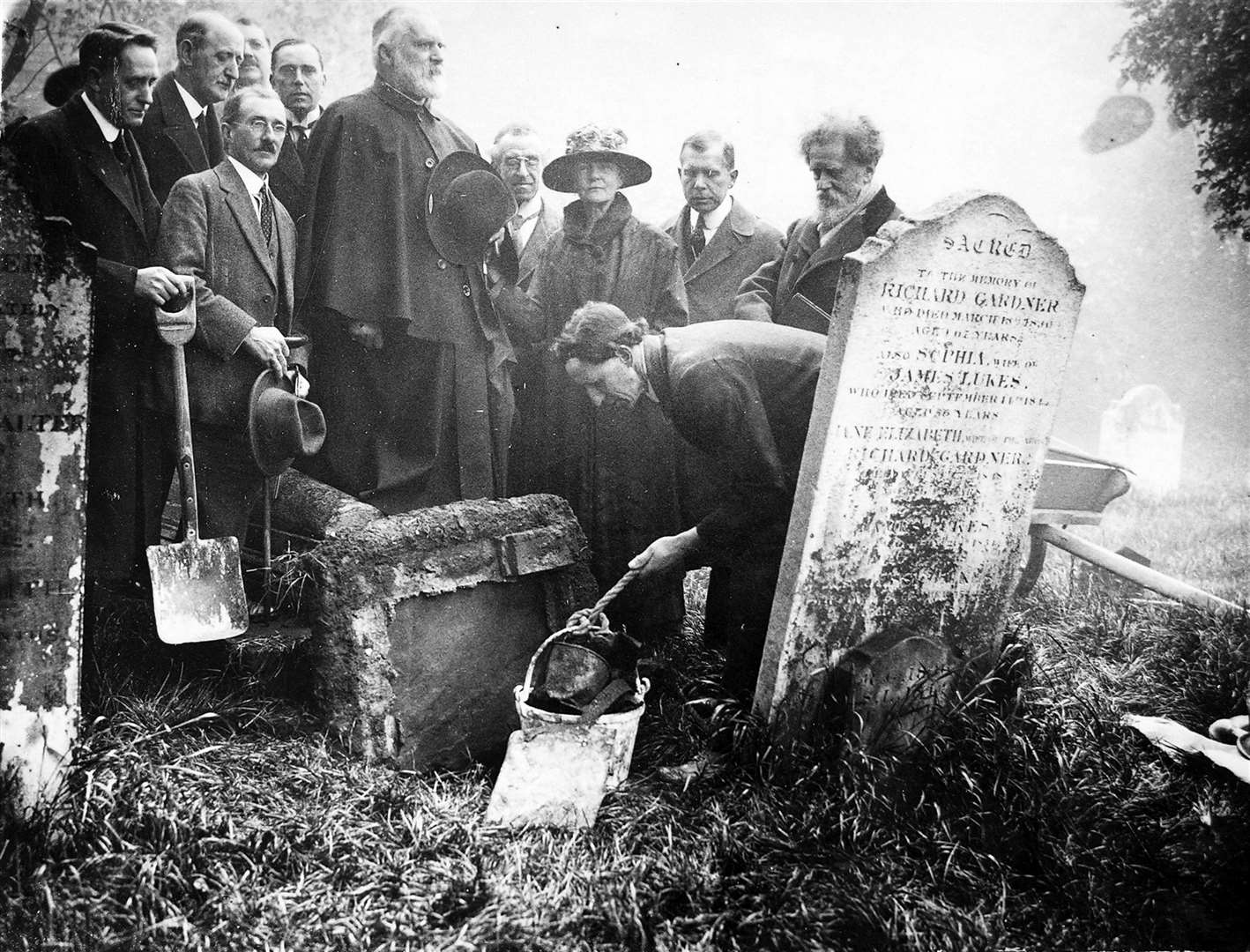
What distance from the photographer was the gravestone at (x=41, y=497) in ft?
8.90

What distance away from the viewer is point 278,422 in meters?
3.59

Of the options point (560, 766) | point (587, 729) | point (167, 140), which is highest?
point (167, 140)

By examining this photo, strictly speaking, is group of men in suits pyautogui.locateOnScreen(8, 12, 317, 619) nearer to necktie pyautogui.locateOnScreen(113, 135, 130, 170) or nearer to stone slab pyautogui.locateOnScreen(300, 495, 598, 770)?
necktie pyautogui.locateOnScreen(113, 135, 130, 170)

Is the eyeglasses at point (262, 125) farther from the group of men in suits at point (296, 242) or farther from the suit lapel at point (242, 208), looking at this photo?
the suit lapel at point (242, 208)

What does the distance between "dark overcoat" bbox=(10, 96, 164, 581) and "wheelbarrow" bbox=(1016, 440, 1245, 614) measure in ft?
14.7

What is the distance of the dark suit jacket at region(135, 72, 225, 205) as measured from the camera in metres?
3.31

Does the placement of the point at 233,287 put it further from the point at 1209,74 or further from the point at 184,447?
the point at 1209,74

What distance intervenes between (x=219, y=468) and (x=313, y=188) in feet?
4.19

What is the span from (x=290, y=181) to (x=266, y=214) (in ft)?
0.70

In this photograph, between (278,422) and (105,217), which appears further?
(278,422)

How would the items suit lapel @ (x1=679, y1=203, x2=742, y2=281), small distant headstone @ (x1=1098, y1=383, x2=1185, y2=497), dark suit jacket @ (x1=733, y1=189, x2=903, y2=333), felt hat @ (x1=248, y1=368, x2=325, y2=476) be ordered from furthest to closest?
small distant headstone @ (x1=1098, y1=383, x2=1185, y2=497) < suit lapel @ (x1=679, y1=203, x2=742, y2=281) < dark suit jacket @ (x1=733, y1=189, x2=903, y2=333) < felt hat @ (x1=248, y1=368, x2=325, y2=476)

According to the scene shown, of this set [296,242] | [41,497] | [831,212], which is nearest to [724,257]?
[831,212]

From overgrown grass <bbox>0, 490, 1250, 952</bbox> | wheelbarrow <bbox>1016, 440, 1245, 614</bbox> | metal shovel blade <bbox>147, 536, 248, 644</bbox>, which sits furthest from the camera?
wheelbarrow <bbox>1016, 440, 1245, 614</bbox>

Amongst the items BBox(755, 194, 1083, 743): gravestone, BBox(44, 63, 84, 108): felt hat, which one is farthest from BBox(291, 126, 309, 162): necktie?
BBox(755, 194, 1083, 743): gravestone
